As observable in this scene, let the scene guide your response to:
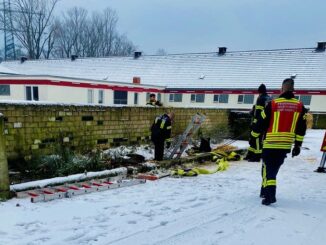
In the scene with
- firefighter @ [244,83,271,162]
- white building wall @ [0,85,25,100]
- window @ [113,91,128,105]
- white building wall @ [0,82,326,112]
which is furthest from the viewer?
window @ [113,91,128,105]

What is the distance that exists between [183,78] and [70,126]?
24524mm

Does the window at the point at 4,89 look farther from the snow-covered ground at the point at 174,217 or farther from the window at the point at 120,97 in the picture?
the snow-covered ground at the point at 174,217

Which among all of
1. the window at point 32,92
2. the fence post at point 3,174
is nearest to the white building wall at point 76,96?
the window at point 32,92

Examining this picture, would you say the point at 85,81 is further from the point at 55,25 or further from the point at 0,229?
the point at 55,25

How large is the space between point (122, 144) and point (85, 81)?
11.6m

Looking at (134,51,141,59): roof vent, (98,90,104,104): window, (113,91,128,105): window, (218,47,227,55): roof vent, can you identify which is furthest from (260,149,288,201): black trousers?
(134,51,141,59): roof vent

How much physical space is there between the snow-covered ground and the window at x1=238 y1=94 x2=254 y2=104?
22.2 meters

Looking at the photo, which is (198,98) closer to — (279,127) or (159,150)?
(159,150)

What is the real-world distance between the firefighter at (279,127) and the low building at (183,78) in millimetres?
14996

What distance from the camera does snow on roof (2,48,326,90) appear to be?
89.5ft

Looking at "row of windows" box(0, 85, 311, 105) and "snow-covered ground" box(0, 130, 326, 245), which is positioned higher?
"row of windows" box(0, 85, 311, 105)

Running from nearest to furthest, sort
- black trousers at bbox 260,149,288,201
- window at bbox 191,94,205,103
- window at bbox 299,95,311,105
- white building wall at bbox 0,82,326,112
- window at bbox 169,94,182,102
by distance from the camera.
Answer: black trousers at bbox 260,149,288,201 → white building wall at bbox 0,82,326,112 → window at bbox 299,95,311,105 → window at bbox 191,94,205,103 → window at bbox 169,94,182,102

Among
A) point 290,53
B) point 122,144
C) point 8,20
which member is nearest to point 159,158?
point 122,144

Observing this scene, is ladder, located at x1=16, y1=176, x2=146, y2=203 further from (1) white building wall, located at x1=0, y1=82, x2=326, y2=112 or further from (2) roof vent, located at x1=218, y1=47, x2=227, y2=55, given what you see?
(2) roof vent, located at x1=218, y1=47, x2=227, y2=55
